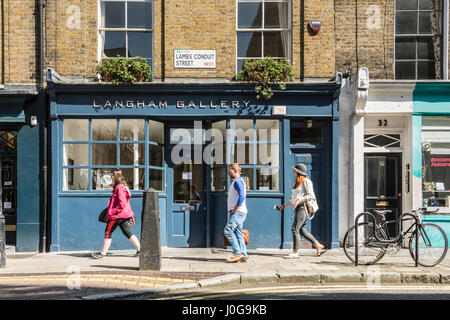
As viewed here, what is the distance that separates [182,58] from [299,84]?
2.77m

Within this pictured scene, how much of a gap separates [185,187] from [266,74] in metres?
3.34

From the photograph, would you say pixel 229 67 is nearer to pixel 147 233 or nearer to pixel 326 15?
pixel 326 15

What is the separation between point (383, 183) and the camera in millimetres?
11172

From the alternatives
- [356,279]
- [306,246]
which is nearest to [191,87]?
[306,246]

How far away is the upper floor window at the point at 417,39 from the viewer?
11367 mm

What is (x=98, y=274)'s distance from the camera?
757 cm

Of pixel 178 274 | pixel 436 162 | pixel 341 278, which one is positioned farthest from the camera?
pixel 436 162

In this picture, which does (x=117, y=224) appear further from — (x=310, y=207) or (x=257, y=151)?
(x=310, y=207)

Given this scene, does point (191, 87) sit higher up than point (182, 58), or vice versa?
point (182, 58)

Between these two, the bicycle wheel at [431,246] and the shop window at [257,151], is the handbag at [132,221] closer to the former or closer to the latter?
the shop window at [257,151]

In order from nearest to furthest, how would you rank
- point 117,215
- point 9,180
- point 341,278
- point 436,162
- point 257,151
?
point 341,278 → point 117,215 → point 257,151 → point 436,162 → point 9,180

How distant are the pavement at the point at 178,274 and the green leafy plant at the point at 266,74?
3711 mm

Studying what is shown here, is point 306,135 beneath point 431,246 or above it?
above

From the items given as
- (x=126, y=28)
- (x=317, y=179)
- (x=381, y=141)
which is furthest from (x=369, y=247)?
(x=126, y=28)
